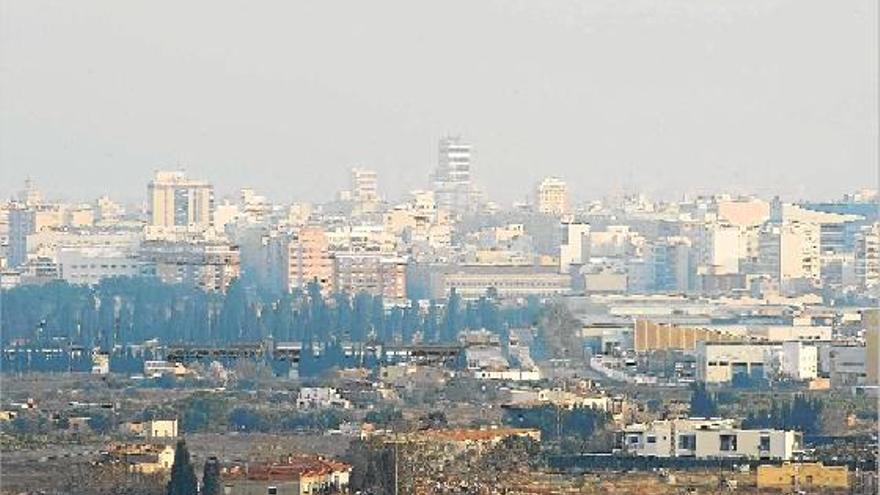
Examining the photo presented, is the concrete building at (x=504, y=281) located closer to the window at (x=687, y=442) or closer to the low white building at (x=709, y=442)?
the low white building at (x=709, y=442)

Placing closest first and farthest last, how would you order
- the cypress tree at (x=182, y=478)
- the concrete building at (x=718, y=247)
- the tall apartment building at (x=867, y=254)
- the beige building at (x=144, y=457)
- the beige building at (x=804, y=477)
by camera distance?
the cypress tree at (x=182, y=478)
the beige building at (x=804, y=477)
the beige building at (x=144, y=457)
the tall apartment building at (x=867, y=254)
the concrete building at (x=718, y=247)

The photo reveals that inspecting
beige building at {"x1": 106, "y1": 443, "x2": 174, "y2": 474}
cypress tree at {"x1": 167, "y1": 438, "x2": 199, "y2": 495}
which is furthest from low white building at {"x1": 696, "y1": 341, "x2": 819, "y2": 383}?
cypress tree at {"x1": 167, "y1": 438, "x2": 199, "y2": 495}

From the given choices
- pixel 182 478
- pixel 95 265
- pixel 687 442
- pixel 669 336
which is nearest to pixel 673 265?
pixel 95 265

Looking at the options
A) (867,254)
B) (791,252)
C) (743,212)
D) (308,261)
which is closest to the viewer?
(308,261)

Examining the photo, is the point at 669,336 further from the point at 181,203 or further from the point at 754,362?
the point at 181,203

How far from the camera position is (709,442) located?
1994 cm

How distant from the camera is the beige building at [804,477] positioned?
17.3 metres

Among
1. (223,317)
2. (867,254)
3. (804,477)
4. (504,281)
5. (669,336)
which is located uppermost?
(867,254)

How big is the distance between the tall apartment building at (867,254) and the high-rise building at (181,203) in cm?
798

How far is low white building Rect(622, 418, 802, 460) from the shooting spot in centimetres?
1961

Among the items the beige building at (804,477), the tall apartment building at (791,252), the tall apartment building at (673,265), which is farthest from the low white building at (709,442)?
the tall apartment building at (791,252)

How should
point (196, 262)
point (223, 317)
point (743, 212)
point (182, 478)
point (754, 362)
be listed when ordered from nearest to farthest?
point (182, 478), point (754, 362), point (223, 317), point (196, 262), point (743, 212)

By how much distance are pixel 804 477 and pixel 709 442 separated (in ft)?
7.33

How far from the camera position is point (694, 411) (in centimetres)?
2344
